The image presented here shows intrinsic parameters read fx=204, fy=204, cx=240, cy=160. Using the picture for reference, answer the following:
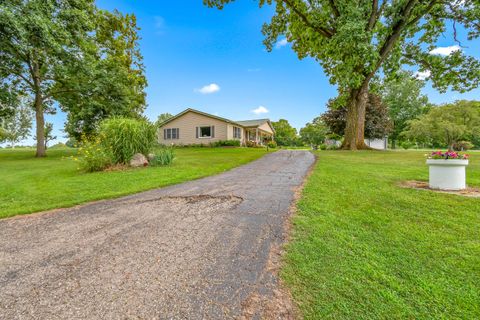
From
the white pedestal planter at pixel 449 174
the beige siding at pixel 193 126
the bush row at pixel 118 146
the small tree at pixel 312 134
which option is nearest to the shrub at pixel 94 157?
the bush row at pixel 118 146

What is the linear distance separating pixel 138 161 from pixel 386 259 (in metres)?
8.02

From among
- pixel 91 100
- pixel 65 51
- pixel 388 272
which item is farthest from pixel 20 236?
pixel 91 100

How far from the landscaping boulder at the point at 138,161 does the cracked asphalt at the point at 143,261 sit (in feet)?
14.6

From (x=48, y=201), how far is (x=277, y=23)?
55.2 feet

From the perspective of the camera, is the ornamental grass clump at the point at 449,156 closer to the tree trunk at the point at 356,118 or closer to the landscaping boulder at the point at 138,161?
the landscaping boulder at the point at 138,161

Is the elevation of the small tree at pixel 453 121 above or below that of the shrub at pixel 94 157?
above

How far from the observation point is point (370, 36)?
929 centimetres

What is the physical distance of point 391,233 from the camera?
7.67ft

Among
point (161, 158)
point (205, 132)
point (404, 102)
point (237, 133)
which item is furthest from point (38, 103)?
point (404, 102)

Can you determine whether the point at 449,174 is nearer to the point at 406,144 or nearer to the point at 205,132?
the point at 205,132

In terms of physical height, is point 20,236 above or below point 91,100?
below

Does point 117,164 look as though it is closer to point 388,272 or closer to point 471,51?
point 388,272

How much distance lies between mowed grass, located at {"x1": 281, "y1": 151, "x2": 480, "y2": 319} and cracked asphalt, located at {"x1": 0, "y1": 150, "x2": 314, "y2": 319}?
0.31 meters

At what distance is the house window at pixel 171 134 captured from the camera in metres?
22.8
